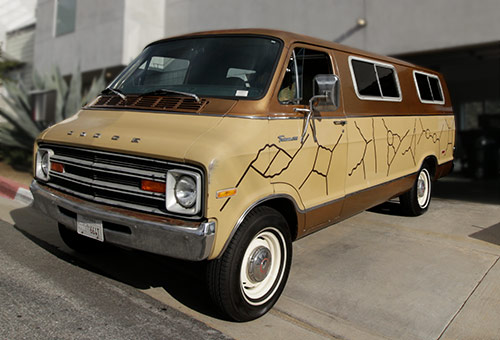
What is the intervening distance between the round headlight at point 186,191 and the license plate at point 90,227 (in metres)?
0.72

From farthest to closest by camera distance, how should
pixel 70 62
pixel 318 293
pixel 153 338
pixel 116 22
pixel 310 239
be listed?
1. pixel 70 62
2. pixel 116 22
3. pixel 310 239
4. pixel 318 293
5. pixel 153 338

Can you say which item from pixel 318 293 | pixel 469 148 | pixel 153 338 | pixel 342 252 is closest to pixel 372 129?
pixel 342 252

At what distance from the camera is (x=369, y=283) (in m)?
4.03

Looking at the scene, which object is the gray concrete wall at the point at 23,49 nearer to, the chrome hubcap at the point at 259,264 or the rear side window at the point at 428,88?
the rear side window at the point at 428,88

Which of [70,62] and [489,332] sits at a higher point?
[70,62]

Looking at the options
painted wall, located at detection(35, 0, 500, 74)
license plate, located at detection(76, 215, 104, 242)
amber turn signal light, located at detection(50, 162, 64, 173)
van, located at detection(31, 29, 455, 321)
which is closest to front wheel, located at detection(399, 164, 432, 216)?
van, located at detection(31, 29, 455, 321)

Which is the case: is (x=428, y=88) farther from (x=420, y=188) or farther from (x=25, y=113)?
(x=25, y=113)

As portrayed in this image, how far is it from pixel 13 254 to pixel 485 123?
1440cm

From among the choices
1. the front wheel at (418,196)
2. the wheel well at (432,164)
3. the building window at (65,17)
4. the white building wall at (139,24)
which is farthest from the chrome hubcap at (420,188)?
the building window at (65,17)

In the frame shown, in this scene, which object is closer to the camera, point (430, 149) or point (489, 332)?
point (489, 332)

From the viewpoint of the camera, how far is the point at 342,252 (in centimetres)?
481

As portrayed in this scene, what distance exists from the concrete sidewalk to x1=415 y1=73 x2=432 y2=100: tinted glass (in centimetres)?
185


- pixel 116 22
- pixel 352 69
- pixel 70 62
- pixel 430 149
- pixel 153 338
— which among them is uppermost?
pixel 116 22

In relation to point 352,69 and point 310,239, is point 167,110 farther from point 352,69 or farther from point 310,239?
point 310,239
